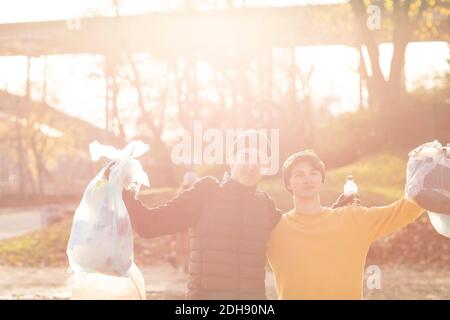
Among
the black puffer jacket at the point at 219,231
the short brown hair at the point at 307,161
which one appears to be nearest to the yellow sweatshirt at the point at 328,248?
the black puffer jacket at the point at 219,231

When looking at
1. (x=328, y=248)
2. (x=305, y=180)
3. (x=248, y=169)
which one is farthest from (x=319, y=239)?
(x=248, y=169)

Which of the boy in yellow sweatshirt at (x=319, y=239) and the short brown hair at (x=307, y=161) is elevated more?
the short brown hair at (x=307, y=161)

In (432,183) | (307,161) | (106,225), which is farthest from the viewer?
(307,161)

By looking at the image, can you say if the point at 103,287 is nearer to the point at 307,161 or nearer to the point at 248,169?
the point at 248,169

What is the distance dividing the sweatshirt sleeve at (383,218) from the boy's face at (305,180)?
0.25 m

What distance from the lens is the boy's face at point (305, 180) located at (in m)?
3.26

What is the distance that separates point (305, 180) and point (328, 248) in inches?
12.8

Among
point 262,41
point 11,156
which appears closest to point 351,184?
point 262,41

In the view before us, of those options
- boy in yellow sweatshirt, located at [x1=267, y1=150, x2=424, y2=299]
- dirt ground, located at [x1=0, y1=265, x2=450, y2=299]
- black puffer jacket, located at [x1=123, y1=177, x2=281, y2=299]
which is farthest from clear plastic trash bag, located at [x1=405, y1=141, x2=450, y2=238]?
dirt ground, located at [x1=0, y1=265, x2=450, y2=299]

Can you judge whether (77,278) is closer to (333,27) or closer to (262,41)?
(333,27)

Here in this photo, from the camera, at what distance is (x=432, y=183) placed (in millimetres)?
3180

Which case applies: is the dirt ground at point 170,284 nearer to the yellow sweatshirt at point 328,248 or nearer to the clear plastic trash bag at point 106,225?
the yellow sweatshirt at point 328,248

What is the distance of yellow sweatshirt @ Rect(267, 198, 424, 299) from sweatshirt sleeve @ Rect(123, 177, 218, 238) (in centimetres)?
39

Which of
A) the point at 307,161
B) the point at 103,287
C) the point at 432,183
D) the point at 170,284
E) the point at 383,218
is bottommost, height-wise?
A: the point at 170,284
